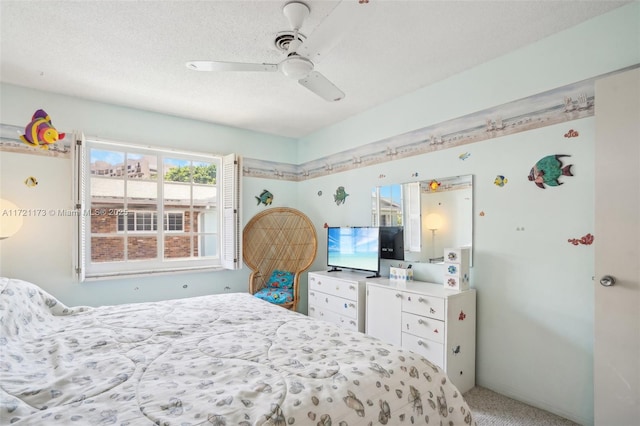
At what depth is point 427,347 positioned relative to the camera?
8.13 ft

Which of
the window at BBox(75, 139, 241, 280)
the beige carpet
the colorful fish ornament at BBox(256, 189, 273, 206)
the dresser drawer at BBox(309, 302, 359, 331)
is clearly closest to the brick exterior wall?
the window at BBox(75, 139, 241, 280)

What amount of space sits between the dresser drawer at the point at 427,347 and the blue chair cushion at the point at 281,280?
1721 mm

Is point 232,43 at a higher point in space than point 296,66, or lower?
higher

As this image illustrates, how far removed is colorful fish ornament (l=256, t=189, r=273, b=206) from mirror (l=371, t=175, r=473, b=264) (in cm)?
166

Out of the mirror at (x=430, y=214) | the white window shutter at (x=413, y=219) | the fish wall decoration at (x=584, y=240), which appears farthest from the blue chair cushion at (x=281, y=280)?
the fish wall decoration at (x=584, y=240)

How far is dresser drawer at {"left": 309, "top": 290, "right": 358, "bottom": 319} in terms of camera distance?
3.13m

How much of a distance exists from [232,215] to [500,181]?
2.79 meters

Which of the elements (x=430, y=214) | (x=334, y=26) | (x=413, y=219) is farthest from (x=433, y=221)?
(x=334, y=26)

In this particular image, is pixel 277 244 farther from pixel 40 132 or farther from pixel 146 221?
pixel 40 132

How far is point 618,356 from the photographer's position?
1.77 m

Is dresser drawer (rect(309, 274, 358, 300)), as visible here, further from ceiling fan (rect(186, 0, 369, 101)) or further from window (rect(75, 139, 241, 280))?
ceiling fan (rect(186, 0, 369, 101))

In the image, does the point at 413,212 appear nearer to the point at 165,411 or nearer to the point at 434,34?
the point at 434,34

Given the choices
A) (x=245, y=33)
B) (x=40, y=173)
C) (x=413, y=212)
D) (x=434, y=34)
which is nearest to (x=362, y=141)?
(x=413, y=212)

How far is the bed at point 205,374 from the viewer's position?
101 cm
